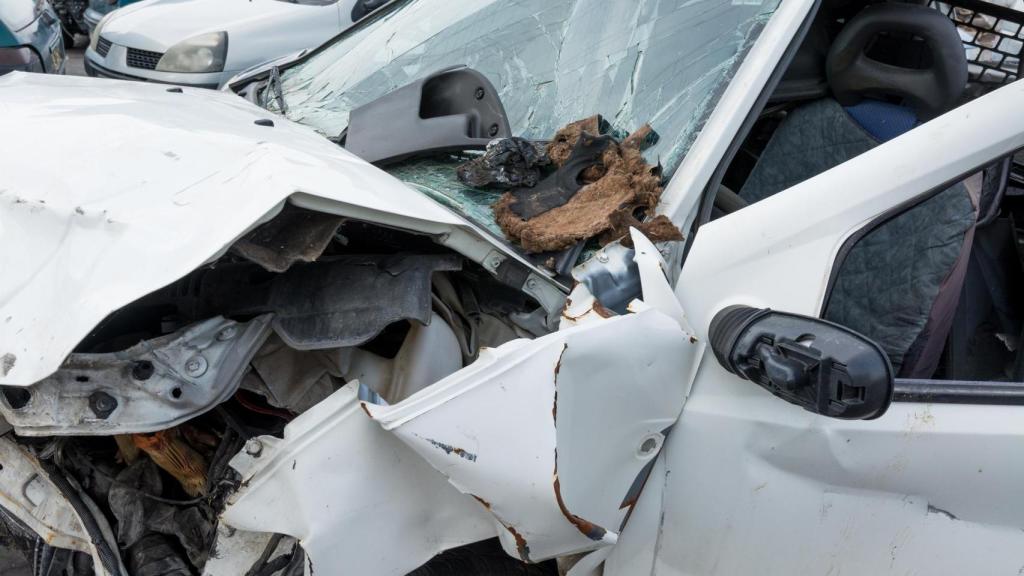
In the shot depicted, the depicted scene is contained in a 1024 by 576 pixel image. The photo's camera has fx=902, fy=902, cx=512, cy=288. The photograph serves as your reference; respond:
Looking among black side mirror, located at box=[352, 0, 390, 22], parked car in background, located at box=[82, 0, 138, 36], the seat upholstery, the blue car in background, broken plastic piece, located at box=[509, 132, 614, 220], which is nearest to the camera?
broken plastic piece, located at box=[509, 132, 614, 220]

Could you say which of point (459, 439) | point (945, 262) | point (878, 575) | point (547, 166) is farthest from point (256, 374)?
point (945, 262)

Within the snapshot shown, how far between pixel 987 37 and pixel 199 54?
12.2 ft

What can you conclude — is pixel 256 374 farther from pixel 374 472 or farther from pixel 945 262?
pixel 945 262

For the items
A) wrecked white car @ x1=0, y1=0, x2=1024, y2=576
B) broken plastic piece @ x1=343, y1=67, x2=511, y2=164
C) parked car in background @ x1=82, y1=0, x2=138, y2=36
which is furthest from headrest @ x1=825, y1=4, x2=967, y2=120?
parked car in background @ x1=82, y1=0, x2=138, y2=36

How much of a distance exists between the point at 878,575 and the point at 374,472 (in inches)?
36.9

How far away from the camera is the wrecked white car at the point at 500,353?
153cm

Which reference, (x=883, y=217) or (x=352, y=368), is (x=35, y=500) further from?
(x=883, y=217)

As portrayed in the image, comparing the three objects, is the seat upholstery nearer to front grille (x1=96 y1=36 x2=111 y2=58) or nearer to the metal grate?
the metal grate

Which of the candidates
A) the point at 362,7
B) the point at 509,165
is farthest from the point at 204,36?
the point at 509,165

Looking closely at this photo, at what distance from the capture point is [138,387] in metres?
1.60

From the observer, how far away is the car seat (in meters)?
2.05

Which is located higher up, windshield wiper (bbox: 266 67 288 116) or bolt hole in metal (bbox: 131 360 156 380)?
bolt hole in metal (bbox: 131 360 156 380)

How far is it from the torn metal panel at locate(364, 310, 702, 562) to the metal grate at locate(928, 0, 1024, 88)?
193 centimetres

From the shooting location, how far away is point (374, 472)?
1.63 metres
